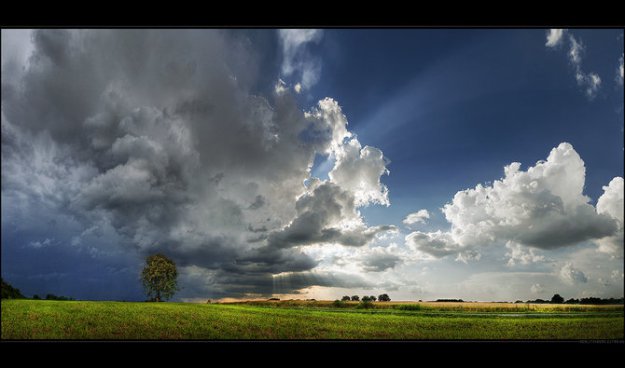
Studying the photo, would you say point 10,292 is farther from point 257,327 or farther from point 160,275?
point 257,327

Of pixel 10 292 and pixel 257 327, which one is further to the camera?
pixel 10 292

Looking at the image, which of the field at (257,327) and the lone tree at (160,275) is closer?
the field at (257,327)

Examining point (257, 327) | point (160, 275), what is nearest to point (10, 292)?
point (160, 275)

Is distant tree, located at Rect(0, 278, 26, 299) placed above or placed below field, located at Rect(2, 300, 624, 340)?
above

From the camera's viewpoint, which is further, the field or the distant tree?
the distant tree

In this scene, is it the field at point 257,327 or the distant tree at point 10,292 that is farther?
the distant tree at point 10,292

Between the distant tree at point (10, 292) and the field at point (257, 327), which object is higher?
the distant tree at point (10, 292)

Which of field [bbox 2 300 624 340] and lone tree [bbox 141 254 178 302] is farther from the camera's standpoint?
lone tree [bbox 141 254 178 302]
